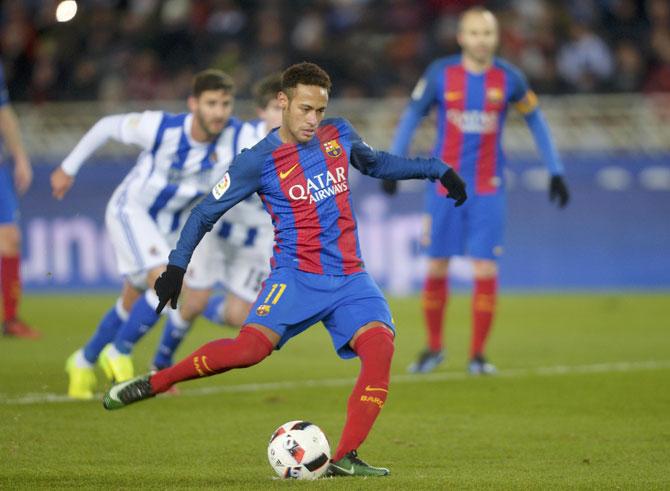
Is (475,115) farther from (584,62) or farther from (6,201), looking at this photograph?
(584,62)

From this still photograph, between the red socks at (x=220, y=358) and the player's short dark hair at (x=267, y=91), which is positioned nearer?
the red socks at (x=220, y=358)

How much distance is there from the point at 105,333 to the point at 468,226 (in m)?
2.95

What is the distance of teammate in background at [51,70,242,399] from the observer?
28.9ft

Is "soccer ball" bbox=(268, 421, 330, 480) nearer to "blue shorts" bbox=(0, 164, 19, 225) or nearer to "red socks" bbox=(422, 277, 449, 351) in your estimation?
"red socks" bbox=(422, 277, 449, 351)

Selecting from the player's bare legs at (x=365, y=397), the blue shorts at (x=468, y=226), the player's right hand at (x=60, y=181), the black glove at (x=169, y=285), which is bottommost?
the player's bare legs at (x=365, y=397)

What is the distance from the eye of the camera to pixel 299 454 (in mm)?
5922

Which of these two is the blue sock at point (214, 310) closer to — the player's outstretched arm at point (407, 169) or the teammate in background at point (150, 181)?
the teammate in background at point (150, 181)

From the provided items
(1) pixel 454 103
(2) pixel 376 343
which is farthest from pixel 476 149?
(2) pixel 376 343

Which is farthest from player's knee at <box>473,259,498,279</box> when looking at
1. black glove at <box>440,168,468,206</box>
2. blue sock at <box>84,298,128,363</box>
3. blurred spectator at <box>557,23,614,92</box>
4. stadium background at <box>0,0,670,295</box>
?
blurred spectator at <box>557,23,614,92</box>

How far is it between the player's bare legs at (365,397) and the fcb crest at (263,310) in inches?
16.4

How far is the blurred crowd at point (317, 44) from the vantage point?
18031mm

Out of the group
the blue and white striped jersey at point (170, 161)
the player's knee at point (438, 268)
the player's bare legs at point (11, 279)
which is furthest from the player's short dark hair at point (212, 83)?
the player's bare legs at point (11, 279)

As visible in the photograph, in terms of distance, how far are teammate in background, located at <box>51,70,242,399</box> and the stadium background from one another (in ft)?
23.9

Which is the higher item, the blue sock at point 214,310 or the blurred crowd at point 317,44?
the blurred crowd at point 317,44
